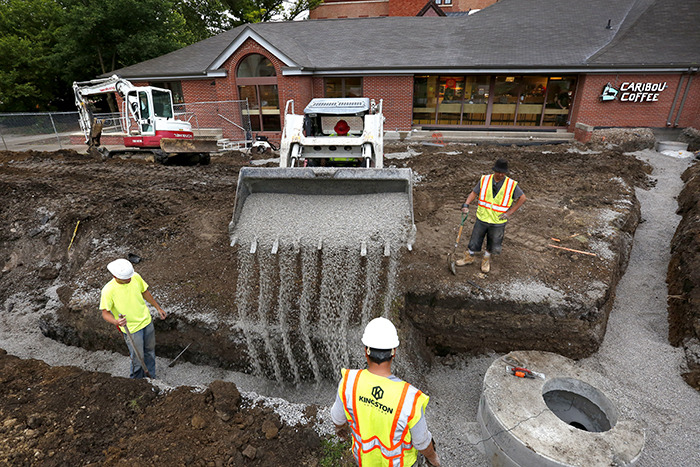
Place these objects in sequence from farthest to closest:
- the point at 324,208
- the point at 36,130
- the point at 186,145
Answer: the point at 36,130, the point at 186,145, the point at 324,208

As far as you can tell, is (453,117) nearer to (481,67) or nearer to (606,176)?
(481,67)

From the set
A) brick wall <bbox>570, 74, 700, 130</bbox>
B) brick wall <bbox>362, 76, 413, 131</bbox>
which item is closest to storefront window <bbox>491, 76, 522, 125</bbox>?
brick wall <bbox>570, 74, 700, 130</bbox>

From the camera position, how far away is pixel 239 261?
6055mm

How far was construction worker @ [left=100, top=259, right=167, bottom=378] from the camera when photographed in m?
4.20

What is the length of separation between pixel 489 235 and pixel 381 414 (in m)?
3.97

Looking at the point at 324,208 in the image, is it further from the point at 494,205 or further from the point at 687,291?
the point at 687,291

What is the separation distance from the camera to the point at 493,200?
5.23m

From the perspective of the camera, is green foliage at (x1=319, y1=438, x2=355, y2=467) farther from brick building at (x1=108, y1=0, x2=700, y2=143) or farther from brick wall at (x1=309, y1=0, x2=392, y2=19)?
brick wall at (x1=309, y1=0, x2=392, y2=19)

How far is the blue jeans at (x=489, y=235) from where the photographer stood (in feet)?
18.0

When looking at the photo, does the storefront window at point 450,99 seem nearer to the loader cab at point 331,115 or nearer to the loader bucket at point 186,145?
the loader cab at point 331,115

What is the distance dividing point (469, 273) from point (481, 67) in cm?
1372

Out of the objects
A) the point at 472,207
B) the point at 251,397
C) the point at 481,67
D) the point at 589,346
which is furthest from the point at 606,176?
the point at 251,397

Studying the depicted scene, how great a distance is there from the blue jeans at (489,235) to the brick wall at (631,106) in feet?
47.2

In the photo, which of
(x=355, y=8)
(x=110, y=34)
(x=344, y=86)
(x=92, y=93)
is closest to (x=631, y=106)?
(x=344, y=86)
